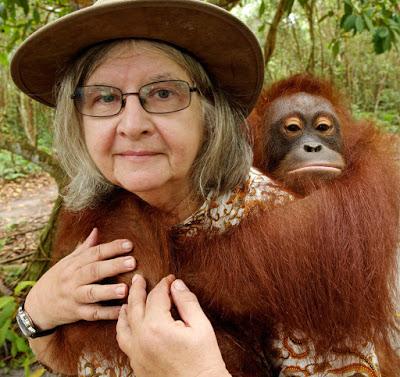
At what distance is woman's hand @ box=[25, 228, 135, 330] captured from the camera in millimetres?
1251

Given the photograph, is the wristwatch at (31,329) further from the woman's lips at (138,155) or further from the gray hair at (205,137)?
the woman's lips at (138,155)

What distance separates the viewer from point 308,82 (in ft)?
7.04

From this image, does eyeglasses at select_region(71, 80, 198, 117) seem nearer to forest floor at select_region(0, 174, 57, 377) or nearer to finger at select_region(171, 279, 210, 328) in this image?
finger at select_region(171, 279, 210, 328)

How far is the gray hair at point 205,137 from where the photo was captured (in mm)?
1201

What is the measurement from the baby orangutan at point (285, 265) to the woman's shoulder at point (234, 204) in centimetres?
3

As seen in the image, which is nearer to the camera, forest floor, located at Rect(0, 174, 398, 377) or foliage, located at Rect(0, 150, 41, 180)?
forest floor, located at Rect(0, 174, 398, 377)

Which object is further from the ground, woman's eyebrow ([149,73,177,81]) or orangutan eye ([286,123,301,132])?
woman's eyebrow ([149,73,177,81])

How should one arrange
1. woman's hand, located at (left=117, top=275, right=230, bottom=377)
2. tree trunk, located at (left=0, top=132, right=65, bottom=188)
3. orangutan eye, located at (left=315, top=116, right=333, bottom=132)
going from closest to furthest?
woman's hand, located at (left=117, top=275, right=230, bottom=377)
orangutan eye, located at (left=315, top=116, right=333, bottom=132)
tree trunk, located at (left=0, top=132, right=65, bottom=188)

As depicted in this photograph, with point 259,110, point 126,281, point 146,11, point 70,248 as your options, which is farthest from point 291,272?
point 259,110

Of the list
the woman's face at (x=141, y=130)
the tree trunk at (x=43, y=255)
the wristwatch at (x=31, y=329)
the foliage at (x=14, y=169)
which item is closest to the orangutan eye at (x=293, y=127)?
the woman's face at (x=141, y=130)

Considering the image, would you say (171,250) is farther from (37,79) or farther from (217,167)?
(37,79)

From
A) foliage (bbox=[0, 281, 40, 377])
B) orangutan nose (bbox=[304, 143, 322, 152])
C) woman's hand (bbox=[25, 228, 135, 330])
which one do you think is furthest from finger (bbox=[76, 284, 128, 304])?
foliage (bbox=[0, 281, 40, 377])

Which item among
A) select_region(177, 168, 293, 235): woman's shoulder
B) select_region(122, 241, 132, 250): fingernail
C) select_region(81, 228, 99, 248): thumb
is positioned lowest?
select_region(81, 228, 99, 248): thumb

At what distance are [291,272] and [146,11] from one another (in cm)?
77
